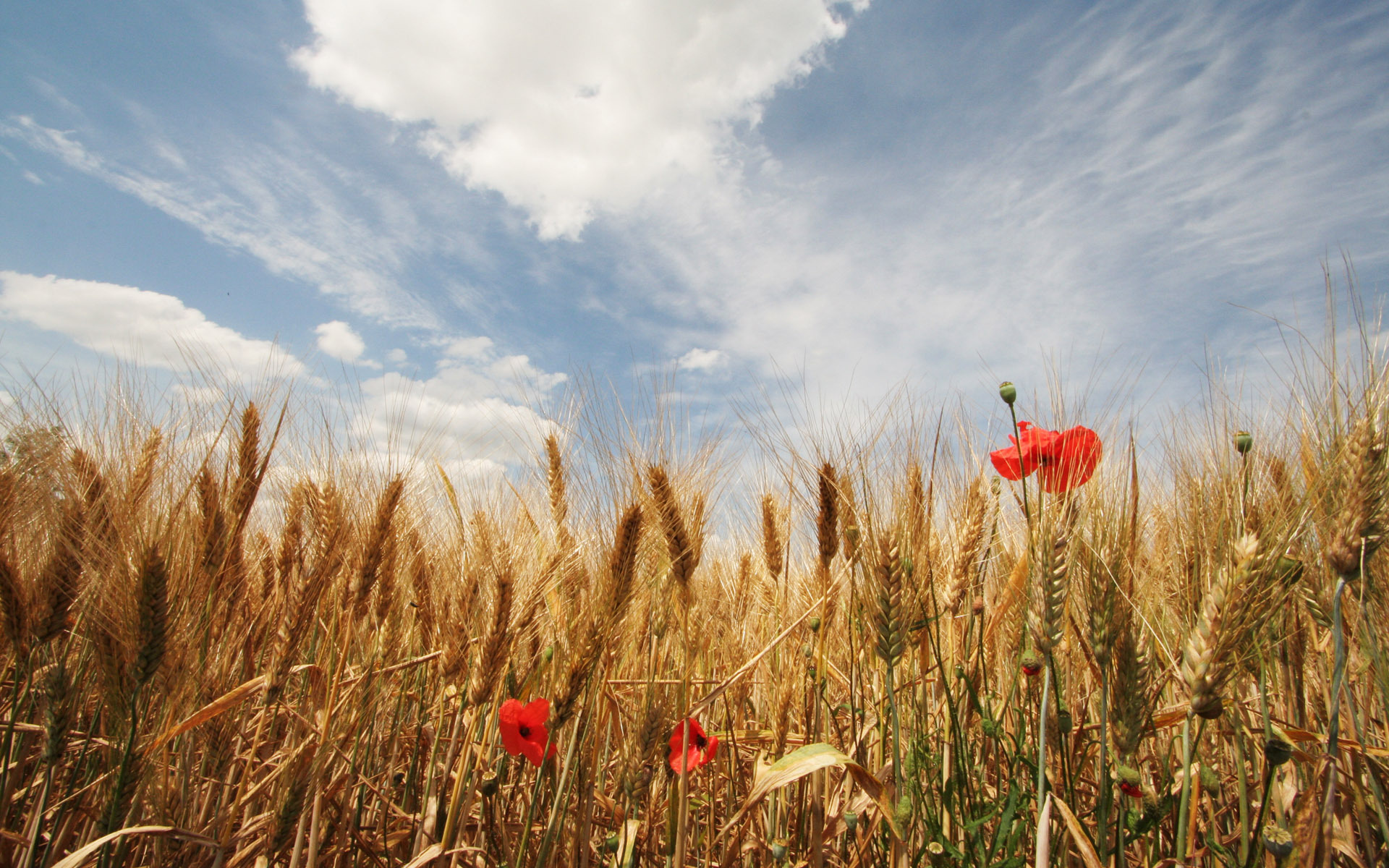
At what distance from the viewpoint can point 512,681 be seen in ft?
6.31

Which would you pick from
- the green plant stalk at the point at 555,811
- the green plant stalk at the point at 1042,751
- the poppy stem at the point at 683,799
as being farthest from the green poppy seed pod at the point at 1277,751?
the green plant stalk at the point at 555,811

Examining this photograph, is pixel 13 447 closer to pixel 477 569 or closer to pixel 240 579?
pixel 240 579

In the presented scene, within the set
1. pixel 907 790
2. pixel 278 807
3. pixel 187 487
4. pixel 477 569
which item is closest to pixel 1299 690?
pixel 907 790

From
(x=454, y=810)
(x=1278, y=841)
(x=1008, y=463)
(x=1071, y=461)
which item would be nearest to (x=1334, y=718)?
(x=1278, y=841)

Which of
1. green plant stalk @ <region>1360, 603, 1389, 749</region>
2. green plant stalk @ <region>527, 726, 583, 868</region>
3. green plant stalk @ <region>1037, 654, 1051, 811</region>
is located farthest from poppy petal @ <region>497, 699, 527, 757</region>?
green plant stalk @ <region>1360, 603, 1389, 749</region>

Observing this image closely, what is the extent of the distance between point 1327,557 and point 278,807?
8.16 feet

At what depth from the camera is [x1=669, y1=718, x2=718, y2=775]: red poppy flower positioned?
1555 millimetres

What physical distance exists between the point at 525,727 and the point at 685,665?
51cm

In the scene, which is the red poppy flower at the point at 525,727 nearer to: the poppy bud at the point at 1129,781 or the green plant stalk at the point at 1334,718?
the poppy bud at the point at 1129,781

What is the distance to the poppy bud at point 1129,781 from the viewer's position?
124 cm

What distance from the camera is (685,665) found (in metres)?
1.53

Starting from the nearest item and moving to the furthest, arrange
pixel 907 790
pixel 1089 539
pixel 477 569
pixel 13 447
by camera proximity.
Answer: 1. pixel 1089 539
2. pixel 907 790
3. pixel 477 569
4. pixel 13 447

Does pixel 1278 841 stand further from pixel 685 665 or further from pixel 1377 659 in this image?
pixel 685 665

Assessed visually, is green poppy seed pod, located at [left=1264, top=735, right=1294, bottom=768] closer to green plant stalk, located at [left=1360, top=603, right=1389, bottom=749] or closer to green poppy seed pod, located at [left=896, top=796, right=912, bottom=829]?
green plant stalk, located at [left=1360, top=603, right=1389, bottom=749]
